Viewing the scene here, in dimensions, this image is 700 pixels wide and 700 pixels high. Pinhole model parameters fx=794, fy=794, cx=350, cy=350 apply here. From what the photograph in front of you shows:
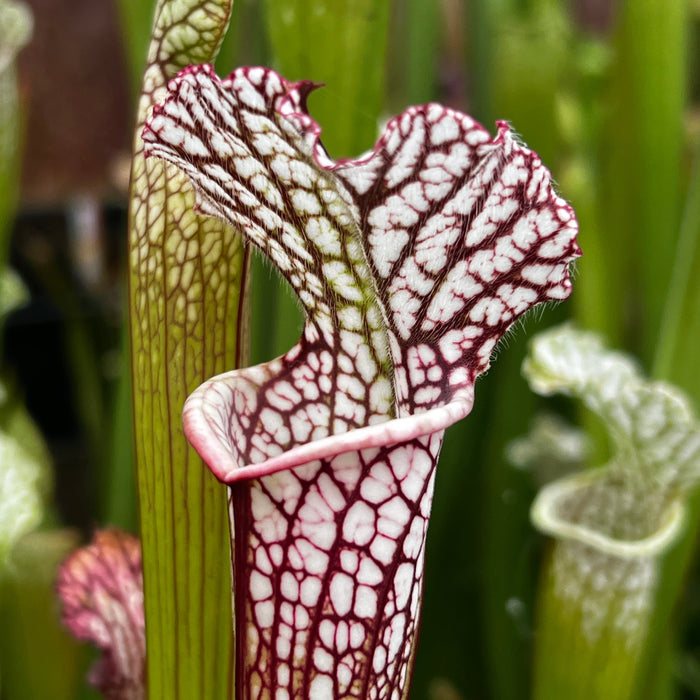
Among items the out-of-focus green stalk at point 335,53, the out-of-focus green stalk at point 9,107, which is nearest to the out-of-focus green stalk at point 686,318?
the out-of-focus green stalk at point 335,53

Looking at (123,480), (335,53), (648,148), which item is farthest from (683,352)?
(123,480)

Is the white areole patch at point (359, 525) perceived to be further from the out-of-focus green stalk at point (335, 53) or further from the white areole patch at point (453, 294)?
the out-of-focus green stalk at point (335, 53)

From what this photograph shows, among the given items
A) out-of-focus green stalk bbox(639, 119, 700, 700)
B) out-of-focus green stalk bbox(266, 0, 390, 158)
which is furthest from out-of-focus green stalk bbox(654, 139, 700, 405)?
out-of-focus green stalk bbox(266, 0, 390, 158)

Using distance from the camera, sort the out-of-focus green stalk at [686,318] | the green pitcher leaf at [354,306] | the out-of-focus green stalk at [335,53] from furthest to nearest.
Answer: the out-of-focus green stalk at [686,318] → the out-of-focus green stalk at [335,53] → the green pitcher leaf at [354,306]

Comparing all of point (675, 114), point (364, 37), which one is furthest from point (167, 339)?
point (675, 114)

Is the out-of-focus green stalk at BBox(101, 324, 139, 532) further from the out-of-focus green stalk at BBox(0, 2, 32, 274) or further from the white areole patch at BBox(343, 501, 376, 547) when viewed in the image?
the white areole patch at BBox(343, 501, 376, 547)

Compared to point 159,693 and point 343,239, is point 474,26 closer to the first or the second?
point 343,239
